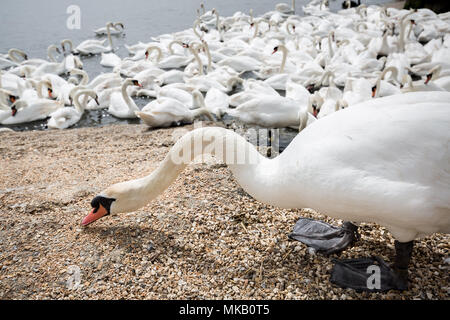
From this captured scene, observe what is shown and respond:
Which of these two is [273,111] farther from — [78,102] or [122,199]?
[78,102]

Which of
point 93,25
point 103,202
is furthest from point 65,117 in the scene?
point 93,25

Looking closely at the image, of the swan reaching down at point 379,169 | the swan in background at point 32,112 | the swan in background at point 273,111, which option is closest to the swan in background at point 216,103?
the swan in background at point 273,111

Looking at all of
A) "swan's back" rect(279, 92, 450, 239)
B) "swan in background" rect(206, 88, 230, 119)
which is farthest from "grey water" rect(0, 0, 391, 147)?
"swan's back" rect(279, 92, 450, 239)

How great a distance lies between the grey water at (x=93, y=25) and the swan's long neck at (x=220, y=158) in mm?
5171

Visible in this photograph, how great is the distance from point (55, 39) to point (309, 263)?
65.3ft

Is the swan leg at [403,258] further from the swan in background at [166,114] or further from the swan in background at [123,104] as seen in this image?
the swan in background at [123,104]

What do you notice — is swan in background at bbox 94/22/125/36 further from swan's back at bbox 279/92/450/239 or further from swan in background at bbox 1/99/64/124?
swan's back at bbox 279/92/450/239

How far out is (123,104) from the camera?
28.9 ft

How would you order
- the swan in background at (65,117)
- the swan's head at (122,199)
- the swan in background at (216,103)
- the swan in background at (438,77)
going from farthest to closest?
the swan in background at (65,117), the swan in background at (216,103), the swan in background at (438,77), the swan's head at (122,199)

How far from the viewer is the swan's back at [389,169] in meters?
2.21

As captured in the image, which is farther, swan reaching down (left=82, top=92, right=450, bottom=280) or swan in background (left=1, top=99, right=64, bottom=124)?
swan in background (left=1, top=99, right=64, bottom=124)

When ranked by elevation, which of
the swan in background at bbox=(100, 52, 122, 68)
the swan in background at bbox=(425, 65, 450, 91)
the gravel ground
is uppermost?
the swan in background at bbox=(100, 52, 122, 68)

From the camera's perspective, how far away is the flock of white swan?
2.27 m

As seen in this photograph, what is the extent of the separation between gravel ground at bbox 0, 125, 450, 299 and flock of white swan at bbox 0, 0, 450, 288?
335 mm
